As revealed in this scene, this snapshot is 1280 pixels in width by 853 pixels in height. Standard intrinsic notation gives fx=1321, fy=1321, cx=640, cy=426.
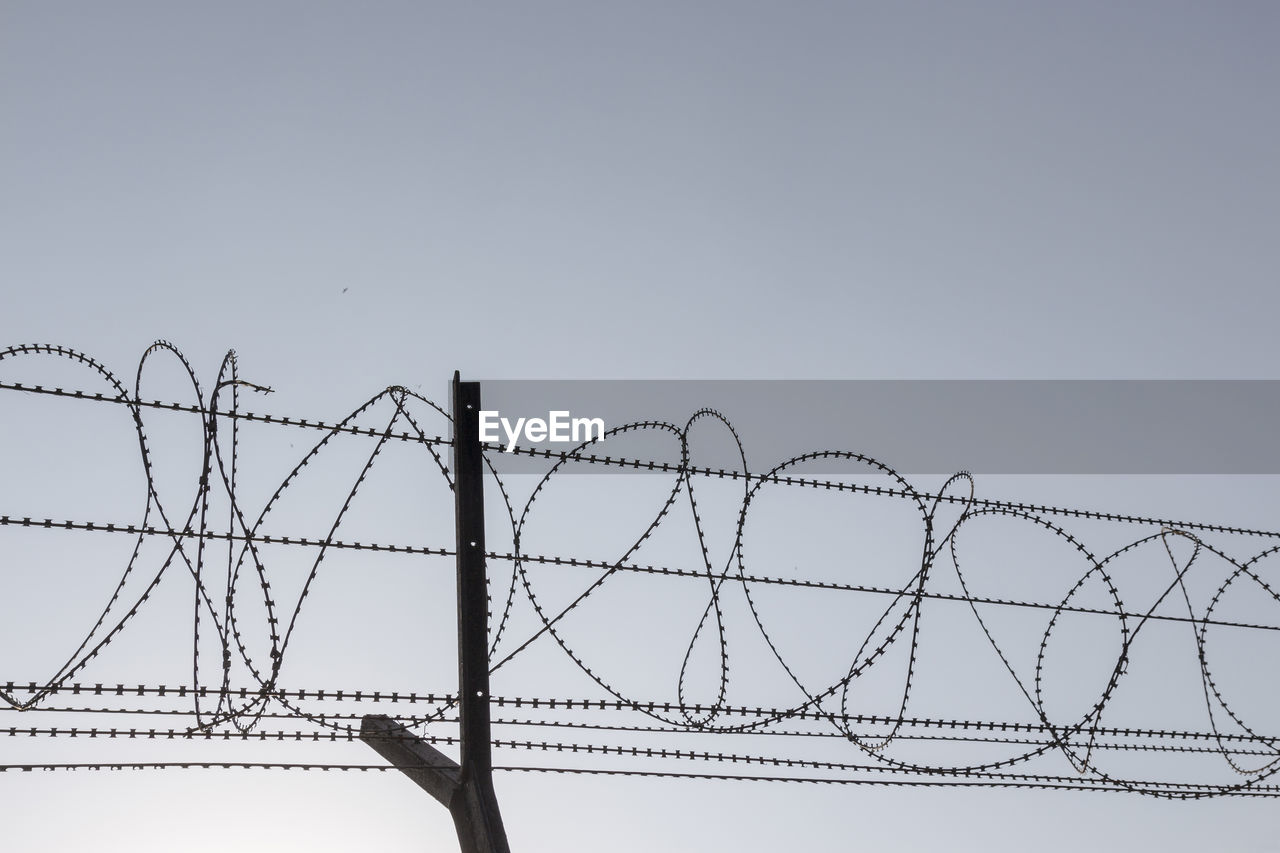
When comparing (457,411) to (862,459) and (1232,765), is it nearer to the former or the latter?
(862,459)

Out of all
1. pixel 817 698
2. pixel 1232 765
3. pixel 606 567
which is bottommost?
pixel 1232 765

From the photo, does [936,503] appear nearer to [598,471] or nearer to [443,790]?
[598,471]

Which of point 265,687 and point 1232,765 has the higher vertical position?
point 265,687

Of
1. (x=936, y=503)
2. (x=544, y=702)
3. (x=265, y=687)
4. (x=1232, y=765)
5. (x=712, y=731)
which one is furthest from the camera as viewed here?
(x=1232, y=765)

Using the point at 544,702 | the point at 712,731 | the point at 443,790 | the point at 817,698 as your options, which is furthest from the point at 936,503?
the point at 443,790

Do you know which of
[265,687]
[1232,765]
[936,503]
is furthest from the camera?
[1232,765]

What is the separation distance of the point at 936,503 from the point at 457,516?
2853 mm

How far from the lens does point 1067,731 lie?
8016 mm

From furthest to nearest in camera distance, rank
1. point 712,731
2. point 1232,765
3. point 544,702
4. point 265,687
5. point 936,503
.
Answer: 1. point 1232,765
2. point 936,503
3. point 712,731
4. point 544,702
5. point 265,687

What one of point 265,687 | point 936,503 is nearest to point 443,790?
point 265,687

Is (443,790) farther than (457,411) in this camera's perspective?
No

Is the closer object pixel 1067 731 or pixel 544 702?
pixel 544 702

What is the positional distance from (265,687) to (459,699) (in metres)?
1.01

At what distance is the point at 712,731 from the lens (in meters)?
6.81
